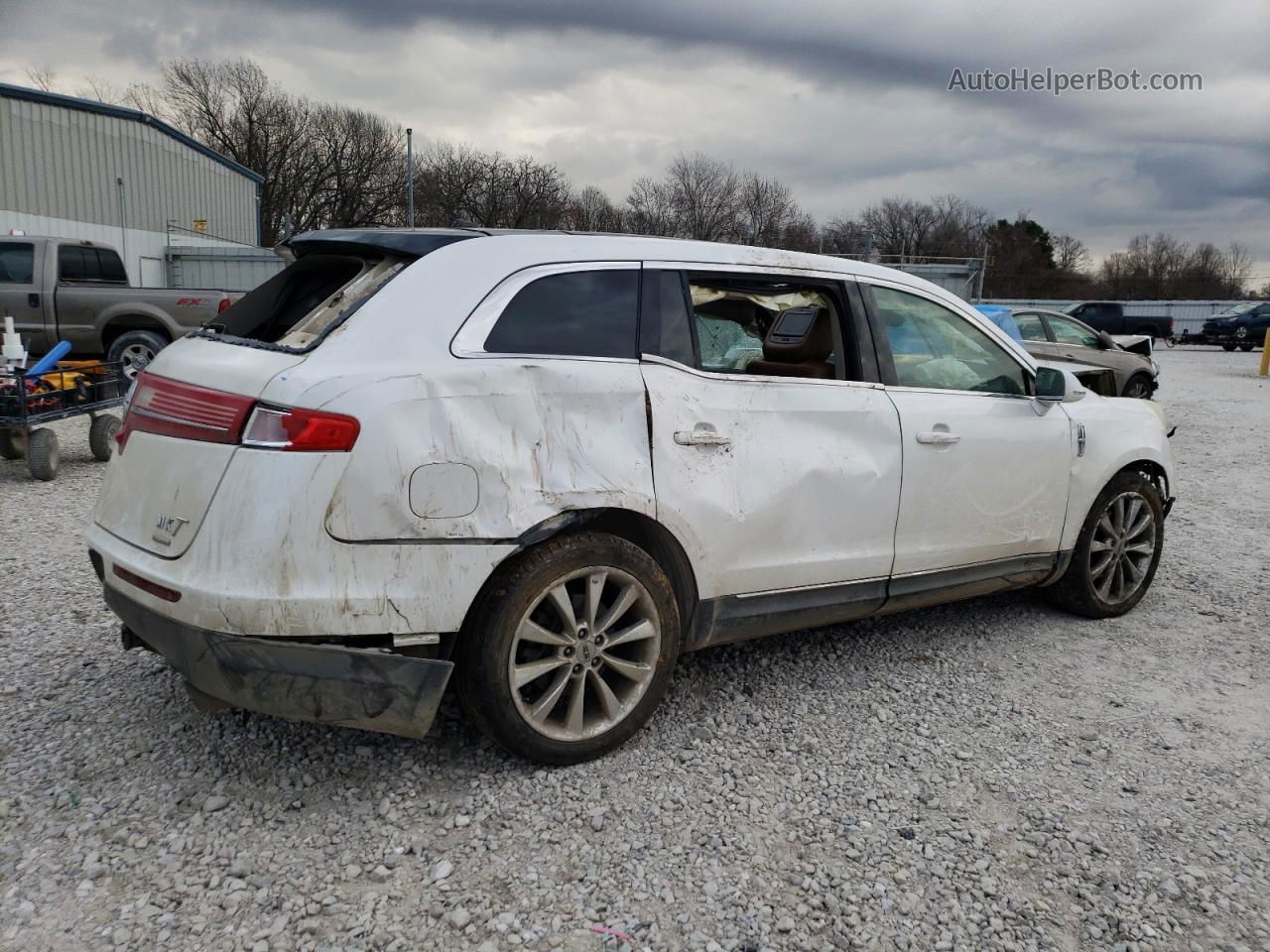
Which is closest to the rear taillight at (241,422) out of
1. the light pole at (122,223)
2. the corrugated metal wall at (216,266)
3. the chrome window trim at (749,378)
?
the chrome window trim at (749,378)

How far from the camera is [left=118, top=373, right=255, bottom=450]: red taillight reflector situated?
2.71 meters

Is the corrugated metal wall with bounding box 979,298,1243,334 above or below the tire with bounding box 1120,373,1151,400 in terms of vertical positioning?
above

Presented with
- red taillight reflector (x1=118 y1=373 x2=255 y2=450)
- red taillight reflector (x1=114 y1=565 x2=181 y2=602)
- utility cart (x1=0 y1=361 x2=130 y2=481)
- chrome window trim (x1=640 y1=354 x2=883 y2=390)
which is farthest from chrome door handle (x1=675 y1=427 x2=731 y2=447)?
utility cart (x1=0 y1=361 x2=130 y2=481)

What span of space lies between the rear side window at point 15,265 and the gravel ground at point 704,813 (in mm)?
9730

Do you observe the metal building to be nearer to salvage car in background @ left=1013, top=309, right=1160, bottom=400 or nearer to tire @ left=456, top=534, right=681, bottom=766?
salvage car in background @ left=1013, top=309, right=1160, bottom=400

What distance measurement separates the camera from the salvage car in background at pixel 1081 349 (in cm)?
1454

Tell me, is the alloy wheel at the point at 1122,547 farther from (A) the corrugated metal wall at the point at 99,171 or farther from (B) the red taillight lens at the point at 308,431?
(A) the corrugated metal wall at the point at 99,171

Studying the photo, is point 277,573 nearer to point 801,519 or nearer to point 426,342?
point 426,342

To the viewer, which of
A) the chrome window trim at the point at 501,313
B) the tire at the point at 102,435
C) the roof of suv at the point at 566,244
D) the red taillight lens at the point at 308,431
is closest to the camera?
the red taillight lens at the point at 308,431

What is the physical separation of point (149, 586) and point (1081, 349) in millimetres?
15042

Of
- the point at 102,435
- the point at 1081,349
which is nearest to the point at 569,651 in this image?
the point at 102,435

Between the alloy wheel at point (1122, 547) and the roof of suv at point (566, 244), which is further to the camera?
the alloy wheel at point (1122, 547)

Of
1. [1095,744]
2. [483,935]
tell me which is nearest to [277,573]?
[483,935]

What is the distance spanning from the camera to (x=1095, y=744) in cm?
351
